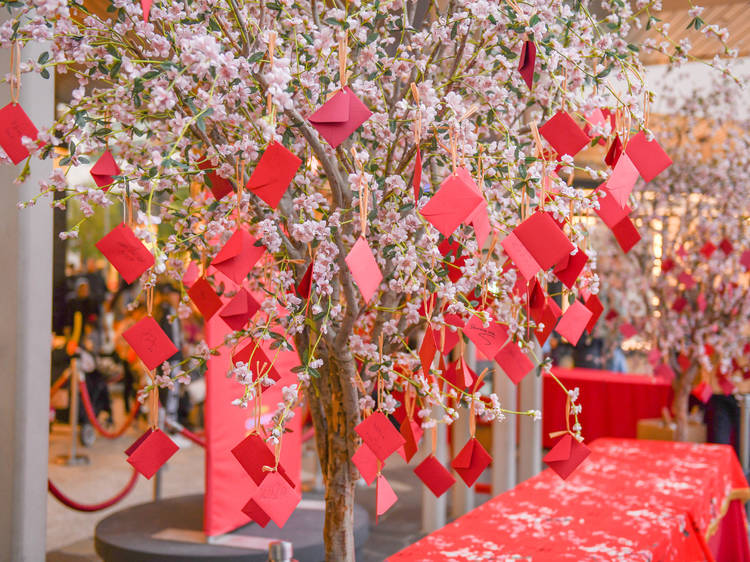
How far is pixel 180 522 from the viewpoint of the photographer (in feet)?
10.4

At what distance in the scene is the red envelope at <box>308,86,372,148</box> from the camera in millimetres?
926

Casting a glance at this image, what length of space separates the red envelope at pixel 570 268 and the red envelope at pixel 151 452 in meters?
0.67

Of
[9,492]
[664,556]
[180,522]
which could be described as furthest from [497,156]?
[180,522]

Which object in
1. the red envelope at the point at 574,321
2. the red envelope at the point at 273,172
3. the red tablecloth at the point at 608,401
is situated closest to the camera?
the red envelope at the point at 273,172

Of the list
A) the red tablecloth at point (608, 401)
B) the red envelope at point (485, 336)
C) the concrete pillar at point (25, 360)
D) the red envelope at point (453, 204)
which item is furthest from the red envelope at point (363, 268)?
the red tablecloth at point (608, 401)

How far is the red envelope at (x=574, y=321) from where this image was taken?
113 cm

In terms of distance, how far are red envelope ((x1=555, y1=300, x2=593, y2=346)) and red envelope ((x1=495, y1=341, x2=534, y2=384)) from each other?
10 cm

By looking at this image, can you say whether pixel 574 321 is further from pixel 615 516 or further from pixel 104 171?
pixel 615 516

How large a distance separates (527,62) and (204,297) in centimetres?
65

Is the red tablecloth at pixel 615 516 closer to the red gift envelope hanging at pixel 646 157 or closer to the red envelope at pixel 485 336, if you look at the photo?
the red envelope at pixel 485 336

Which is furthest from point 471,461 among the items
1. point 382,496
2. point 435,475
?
point 382,496

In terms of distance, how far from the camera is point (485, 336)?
1151mm

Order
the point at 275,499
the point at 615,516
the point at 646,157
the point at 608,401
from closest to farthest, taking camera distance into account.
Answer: the point at 275,499 < the point at 646,157 < the point at 615,516 < the point at 608,401

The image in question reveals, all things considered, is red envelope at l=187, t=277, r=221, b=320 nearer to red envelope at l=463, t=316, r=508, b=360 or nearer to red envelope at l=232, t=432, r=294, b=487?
red envelope at l=232, t=432, r=294, b=487
